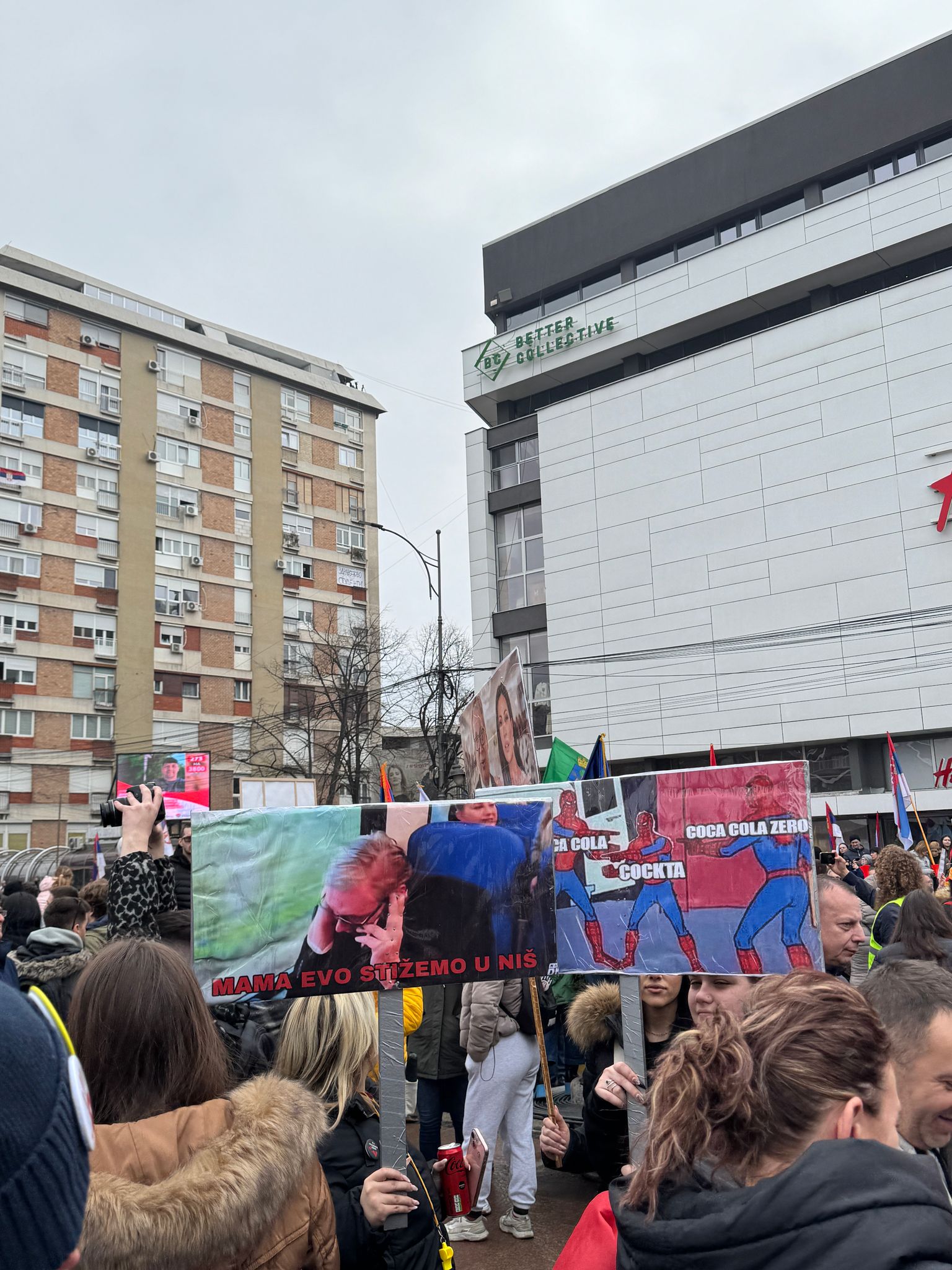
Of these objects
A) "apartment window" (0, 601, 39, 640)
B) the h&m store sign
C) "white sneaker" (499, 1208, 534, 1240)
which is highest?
the h&m store sign

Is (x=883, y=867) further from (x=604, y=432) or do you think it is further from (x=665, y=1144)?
(x=604, y=432)

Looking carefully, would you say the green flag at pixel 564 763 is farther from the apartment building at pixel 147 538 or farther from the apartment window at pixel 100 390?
the apartment window at pixel 100 390

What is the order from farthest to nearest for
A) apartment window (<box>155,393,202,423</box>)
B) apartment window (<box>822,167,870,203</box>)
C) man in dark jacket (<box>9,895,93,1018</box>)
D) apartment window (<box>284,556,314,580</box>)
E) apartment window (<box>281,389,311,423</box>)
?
apartment window (<box>281,389,311,423</box>), apartment window (<box>284,556,314,580</box>), apartment window (<box>155,393,202,423</box>), apartment window (<box>822,167,870,203</box>), man in dark jacket (<box>9,895,93,1018</box>)

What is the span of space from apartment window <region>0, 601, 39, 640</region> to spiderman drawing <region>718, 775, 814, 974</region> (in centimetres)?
4368

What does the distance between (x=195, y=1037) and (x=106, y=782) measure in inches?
1754

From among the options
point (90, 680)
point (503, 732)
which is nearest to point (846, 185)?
point (503, 732)

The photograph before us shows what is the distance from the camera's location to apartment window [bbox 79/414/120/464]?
45.7 m

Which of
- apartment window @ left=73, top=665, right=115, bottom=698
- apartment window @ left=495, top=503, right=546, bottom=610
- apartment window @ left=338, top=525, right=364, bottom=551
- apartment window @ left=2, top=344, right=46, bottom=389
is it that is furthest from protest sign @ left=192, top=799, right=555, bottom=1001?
apartment window @ left=338, top=525, right=364, bottom=551

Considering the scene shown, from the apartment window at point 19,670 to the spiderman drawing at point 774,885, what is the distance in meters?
43.5

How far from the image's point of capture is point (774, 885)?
3.93 meters

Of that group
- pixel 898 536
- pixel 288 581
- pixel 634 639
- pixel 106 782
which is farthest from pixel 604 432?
pixel 106 782

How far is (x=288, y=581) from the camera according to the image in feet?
169

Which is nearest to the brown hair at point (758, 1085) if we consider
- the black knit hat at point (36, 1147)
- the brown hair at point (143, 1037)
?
the brown hair at point (143, 1037)

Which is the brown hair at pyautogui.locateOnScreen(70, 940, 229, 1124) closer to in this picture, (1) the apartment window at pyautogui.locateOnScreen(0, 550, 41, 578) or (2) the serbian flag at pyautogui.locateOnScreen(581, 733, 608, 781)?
(2) the serbian flag at pyautogui.locateOnScreen(581, 733, 608, 781)
